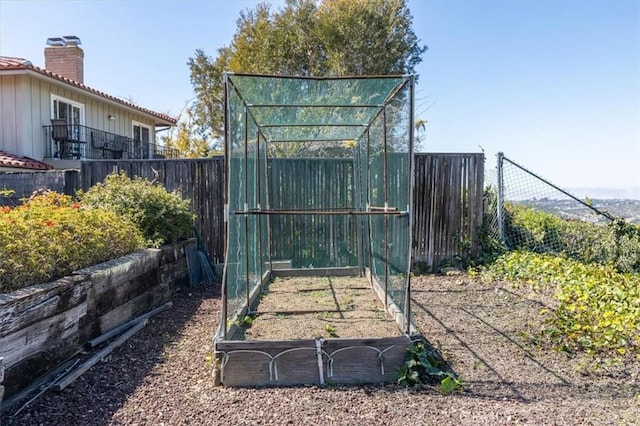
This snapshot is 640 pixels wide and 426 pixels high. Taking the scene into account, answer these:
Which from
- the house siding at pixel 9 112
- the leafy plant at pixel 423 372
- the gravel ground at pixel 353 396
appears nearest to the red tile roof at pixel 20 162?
the house siding at pixel 9 112

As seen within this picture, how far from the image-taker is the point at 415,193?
6.45 m

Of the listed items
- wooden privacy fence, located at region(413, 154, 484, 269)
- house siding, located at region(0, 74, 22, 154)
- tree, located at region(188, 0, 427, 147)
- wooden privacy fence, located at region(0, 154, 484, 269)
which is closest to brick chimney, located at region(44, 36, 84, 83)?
house siding, located at region(0, 74, 22, 154)

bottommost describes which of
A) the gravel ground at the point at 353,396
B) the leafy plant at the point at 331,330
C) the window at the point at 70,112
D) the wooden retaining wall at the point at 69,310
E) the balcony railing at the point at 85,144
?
the gravel ground at the point at 353,396

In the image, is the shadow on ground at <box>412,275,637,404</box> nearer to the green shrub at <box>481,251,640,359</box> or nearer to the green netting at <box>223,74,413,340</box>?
the green shrub at <box>481,251,640,359</box>

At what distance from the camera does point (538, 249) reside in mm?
6168

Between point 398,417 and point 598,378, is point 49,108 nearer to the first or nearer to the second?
point 398,417

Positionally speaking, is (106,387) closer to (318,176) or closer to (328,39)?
(318,176)

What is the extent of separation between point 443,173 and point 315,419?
16.1ft

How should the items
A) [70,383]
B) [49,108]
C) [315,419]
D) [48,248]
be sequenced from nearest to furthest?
[315,419] → [70,383] → [48,248] → [49,108]

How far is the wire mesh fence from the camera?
5648 mm

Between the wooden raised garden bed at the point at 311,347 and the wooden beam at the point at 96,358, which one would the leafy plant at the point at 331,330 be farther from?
the wooden beam at the point at 96,358

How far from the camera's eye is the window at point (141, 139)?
1407cm

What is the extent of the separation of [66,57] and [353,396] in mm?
14637

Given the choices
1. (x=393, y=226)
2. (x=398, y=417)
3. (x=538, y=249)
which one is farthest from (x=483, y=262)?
(x=398, y=417)
